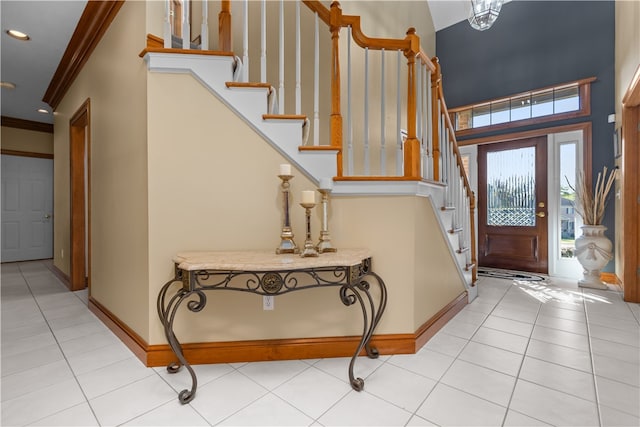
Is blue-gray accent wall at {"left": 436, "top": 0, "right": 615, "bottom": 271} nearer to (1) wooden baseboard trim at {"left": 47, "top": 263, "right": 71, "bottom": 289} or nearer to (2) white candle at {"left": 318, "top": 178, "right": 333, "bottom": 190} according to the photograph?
(2) white candle at {"left": 318, "top": 178, "right": 333, "bottom": 190}

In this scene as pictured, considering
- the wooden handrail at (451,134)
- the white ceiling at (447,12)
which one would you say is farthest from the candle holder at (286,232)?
the white ceiling at (447,12)

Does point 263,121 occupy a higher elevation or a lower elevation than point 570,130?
lower

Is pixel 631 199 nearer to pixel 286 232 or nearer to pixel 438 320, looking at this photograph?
pixel 438 320

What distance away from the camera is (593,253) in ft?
11.5

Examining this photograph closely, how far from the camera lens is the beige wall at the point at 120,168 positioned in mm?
1913

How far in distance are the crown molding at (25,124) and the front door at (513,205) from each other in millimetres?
7648

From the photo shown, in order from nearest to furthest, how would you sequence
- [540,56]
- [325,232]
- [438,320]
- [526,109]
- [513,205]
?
[325,232] → [438,320] → [540,56] → [526,109] → [513,205]

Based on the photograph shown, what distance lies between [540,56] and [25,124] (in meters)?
8.37

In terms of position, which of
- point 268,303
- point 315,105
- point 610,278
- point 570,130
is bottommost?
point 610,278

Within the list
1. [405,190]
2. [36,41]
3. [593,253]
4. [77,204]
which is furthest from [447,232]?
[36,41]

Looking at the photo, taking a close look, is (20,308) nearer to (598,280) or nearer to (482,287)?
(482,287)

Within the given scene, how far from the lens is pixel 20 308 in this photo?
2932mm

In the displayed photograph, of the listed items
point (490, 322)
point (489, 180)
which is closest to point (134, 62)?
point (490, 322)

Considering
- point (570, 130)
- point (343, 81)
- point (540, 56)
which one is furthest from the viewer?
point (540, 56)
